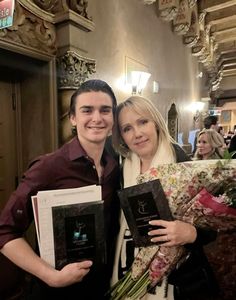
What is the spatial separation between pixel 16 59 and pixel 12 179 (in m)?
1.08

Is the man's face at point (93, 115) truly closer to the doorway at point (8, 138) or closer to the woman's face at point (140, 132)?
the woman's face at point (140, 132)

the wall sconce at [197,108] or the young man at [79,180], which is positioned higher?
the wall sconce at [197,108]

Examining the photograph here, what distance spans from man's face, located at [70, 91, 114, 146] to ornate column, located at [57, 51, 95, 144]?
4.88 feet

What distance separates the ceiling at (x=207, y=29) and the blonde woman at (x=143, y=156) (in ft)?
11.6

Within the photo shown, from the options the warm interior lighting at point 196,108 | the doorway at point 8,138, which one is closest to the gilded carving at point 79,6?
the doorway at point 8,138

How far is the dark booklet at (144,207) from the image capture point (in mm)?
910

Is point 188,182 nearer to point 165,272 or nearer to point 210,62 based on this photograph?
point 165,272

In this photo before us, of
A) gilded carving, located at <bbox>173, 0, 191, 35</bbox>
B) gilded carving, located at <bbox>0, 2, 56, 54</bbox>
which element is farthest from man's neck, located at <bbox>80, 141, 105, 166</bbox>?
gilded carving, located at <bbox>173, 0, 191, 35</bbox>

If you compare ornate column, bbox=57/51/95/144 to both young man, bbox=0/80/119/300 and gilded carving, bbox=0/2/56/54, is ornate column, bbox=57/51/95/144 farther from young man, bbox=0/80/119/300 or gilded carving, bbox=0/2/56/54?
young man, bbox=0/80/119/300

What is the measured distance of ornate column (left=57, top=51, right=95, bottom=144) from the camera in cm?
251

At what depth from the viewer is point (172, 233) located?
896mm

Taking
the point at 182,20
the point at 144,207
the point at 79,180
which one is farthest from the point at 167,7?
the point at 144,207

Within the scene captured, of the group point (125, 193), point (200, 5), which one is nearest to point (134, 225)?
point (125, 193)

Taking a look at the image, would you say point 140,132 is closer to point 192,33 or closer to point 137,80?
point 137,80
